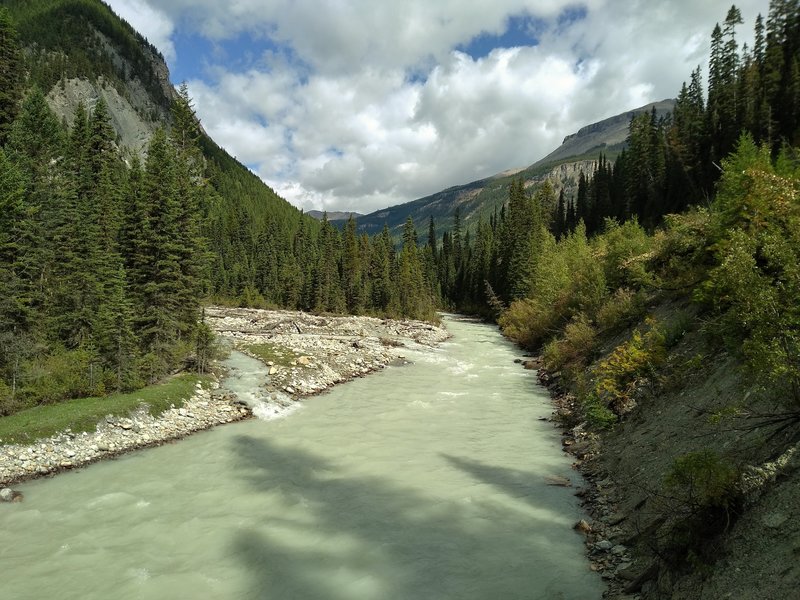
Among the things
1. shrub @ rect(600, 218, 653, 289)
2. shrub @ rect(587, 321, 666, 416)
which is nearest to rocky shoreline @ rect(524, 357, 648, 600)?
shrub @ rect(587, 321, 666, 416)

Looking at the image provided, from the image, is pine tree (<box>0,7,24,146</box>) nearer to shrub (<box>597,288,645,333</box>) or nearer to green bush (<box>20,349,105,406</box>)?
green bush (<box>20,349,105,406</box>)

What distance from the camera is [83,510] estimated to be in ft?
39.2

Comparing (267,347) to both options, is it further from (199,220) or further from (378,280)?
(378,280)

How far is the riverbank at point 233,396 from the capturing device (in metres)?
14.8

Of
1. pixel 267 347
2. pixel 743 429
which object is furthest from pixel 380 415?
pixel 267 347

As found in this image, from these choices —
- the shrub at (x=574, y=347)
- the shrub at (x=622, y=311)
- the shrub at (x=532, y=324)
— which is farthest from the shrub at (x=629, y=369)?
the shrub at (x=532, y=324)

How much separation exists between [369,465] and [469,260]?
107640mm

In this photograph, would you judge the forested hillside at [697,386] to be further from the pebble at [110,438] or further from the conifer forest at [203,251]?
the pebble at [110,438]

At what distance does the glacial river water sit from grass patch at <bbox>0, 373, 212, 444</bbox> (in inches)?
101

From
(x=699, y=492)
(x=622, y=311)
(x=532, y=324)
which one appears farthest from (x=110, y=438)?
(x=532, y=324)

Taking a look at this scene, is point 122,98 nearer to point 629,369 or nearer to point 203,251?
point 203,251

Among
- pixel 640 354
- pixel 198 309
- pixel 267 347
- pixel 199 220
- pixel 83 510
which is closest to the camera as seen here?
pixel 83 510

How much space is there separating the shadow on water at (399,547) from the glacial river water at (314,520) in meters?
0.04

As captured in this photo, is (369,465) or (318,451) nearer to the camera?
(369,465)
